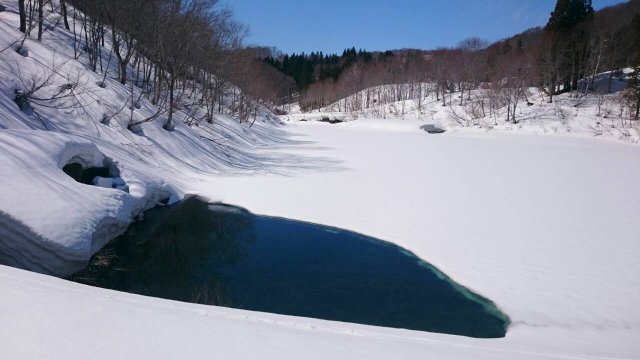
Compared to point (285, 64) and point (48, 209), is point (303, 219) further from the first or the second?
point (285, 64)

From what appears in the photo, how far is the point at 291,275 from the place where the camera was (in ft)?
27.0

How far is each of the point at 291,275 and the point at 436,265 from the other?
10.7 feet

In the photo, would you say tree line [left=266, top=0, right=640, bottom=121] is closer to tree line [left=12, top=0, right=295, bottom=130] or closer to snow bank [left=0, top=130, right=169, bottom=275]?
tree line [left=12, top=0, right=295, bottom=130]

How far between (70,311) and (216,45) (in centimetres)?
2704

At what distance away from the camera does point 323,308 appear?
692 cm

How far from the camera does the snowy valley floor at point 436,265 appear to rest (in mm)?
3697

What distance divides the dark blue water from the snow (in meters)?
0.50

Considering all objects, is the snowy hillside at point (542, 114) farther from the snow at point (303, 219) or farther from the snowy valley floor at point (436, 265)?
the snowy valley floor at point (436, 265)

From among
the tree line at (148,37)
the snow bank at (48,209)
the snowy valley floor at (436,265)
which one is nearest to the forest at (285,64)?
the tree line at (148,37)

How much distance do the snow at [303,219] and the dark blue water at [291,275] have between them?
504mm

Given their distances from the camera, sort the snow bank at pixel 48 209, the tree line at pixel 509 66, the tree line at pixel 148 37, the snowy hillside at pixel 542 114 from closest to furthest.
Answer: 1. the snow bank at pixel 48 209
2. the tree line at pixel 148 37
3. the snowy hillside at pixel 542 114
4. the tree line at pixel 509 66

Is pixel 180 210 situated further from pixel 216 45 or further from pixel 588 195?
pixel 216 45

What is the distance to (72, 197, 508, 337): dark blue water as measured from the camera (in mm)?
6867

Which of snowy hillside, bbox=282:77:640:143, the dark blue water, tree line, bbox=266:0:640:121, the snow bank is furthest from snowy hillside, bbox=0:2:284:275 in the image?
tree line, bbox=266:0:640:121
